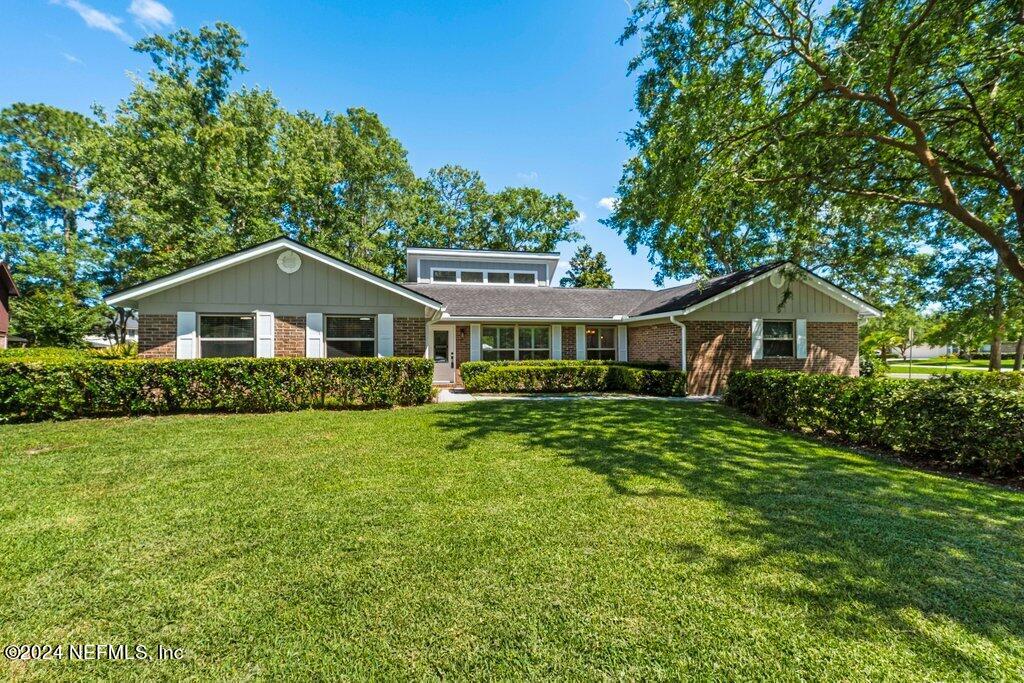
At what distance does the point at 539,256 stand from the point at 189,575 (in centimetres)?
2041

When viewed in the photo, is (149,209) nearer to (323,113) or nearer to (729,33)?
(323,113)

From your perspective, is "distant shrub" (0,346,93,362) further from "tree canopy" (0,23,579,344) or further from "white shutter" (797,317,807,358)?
"white shutter" (797,317,807,358)

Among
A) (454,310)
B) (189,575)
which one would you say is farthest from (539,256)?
(189,575)

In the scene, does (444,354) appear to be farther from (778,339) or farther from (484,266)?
(778,339)

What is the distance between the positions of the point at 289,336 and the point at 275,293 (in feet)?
4.09

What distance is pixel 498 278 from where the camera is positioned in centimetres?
2178

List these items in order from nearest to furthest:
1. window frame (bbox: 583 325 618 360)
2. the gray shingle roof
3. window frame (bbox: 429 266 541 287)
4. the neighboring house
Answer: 1. the gray shingle roof
2. window frame (bbox: 583 325 618 360)
3. the neighboring house
4. window frame (bbox: 429 266 541 287)

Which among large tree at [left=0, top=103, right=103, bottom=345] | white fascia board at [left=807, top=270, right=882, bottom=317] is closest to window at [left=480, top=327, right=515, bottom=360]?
white fascia board at [left=807, top=270, right=882, bottom=317]

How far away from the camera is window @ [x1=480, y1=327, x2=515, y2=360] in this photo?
17047 mm

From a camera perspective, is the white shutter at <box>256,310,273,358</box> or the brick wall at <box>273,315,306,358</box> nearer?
the white shutter at <box>256,310,273,358</box>

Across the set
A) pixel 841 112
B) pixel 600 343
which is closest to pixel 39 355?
pixel 600 343

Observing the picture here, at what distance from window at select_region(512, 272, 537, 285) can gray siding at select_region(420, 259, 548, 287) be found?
0.21 m

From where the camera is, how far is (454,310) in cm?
1647

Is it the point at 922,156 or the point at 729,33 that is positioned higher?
the point at 729,33
